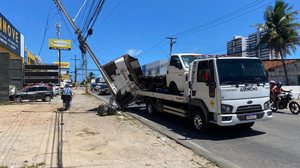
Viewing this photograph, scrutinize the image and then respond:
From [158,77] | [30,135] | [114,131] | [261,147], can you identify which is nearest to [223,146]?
[261,147]

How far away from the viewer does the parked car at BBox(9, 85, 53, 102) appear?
27.1 metres

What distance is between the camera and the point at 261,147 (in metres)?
8.02

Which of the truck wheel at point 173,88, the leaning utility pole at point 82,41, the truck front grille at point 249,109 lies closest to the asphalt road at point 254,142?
the truck front grille at point 249,109

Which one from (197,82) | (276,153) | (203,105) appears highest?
(197,82)

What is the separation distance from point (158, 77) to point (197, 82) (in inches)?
207

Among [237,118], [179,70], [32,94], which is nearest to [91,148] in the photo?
[237,118]

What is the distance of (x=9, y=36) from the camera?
26.4 metres

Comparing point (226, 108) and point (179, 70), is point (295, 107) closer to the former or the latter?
point (179, 70)

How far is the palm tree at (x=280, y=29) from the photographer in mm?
37312

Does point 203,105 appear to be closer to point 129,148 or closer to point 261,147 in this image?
point 261,147

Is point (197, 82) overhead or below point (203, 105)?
overhead

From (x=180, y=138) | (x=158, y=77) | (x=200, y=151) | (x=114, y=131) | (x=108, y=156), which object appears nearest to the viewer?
(x=108, y=156)

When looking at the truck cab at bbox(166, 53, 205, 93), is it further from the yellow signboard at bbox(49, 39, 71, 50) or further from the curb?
the yellow signboard at bbox(49, 39, 71, 50)

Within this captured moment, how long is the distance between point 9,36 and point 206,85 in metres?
22.3
